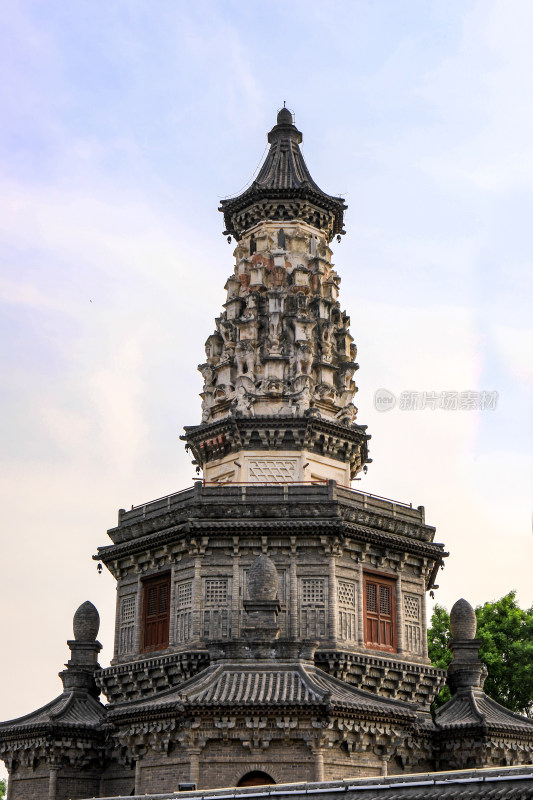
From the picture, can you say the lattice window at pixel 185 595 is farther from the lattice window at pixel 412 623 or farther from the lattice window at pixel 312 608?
the lattice window at pixel 412 623

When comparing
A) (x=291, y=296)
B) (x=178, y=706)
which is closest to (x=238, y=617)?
(x=178, y=706)

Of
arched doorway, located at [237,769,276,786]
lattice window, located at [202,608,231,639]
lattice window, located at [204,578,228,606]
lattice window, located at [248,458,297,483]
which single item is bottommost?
arched doorway, located at [237,769,276,786]

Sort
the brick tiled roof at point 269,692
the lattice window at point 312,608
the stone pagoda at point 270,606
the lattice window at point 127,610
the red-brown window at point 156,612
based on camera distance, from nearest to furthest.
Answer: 1. the brick tiled roof at point 269,692
2. the stone pagoda at point 270,606
3. the lattice window at point 312,608
4. the red-brown window at point 156,612
5. the lattice window at point 127,610

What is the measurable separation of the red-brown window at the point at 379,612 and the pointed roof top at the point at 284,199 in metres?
17.4

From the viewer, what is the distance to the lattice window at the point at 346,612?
124 feet

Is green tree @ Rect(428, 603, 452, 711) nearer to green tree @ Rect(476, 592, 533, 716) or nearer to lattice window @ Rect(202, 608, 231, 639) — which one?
green tree @ Rect(476, 592, 533, 716)

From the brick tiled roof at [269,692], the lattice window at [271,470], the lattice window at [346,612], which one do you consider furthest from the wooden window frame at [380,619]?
the lattice window at [271,470]

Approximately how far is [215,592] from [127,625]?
15.1 ft

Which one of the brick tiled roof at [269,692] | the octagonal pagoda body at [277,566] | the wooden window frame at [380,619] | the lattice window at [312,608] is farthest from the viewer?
the wooden window frame at [380,619]

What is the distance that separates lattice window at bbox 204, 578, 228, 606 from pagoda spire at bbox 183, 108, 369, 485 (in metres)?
6.08

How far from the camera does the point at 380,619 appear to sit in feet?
129

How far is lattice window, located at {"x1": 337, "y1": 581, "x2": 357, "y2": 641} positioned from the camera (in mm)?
37656

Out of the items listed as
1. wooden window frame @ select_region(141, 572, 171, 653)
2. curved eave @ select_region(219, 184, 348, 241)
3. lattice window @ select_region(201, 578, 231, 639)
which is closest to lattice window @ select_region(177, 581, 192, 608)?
lattice window @ select_region(201, 578, 231, 639)

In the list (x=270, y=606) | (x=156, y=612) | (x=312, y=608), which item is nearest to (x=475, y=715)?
(x=312, y=608)
